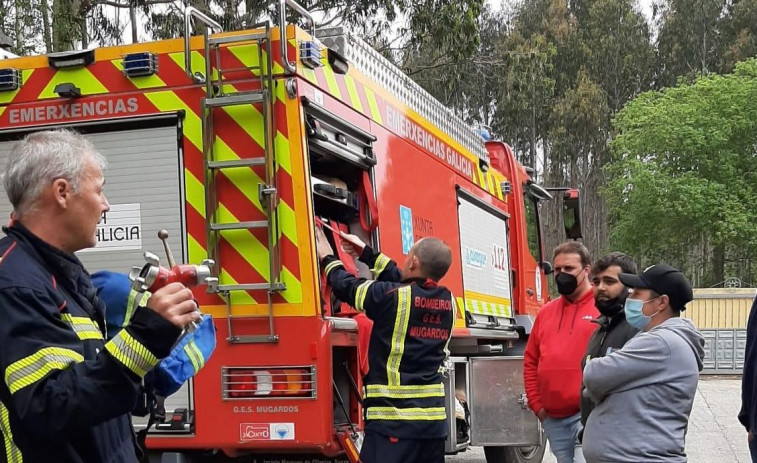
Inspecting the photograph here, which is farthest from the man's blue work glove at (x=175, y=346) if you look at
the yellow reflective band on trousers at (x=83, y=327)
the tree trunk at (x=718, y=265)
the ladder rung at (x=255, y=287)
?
the tree trunk at (x=718, y=265)

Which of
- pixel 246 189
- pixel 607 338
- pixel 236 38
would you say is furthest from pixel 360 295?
pixel 236 38

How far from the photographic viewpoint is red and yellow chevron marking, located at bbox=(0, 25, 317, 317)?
4.46 m

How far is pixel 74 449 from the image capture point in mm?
2078

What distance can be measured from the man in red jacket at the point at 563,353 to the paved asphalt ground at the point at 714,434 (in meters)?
4.15

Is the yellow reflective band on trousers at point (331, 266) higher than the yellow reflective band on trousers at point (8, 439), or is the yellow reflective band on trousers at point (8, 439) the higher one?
the yellow reflective band on trousers at point (331, 266)

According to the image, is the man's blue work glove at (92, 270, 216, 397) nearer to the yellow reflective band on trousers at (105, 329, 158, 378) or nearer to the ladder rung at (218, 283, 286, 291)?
the yellow reflective band on trousers at (105, 329, 158, 378)

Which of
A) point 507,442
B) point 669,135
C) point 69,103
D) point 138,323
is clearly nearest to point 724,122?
point 669,135

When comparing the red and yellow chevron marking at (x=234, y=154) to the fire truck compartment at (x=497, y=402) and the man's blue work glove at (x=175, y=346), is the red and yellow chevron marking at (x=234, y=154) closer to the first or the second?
the man's blue work glove at (x=175, y=346)

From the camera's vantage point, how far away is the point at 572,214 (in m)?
9.57

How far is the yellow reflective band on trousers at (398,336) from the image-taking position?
15.2 feet

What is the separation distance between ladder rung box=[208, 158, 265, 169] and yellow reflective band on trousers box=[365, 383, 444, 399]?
123 centimetres

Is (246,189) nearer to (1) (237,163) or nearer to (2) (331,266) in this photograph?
(1) (237,163)

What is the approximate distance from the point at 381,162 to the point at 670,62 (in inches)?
1698

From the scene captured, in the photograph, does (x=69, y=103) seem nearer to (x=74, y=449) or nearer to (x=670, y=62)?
(x=74, y=449)
